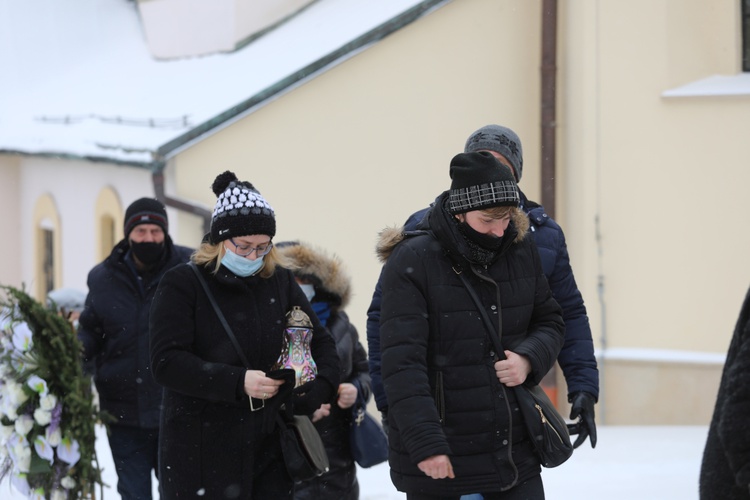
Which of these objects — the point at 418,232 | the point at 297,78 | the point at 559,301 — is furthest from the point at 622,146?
the point at 418,232

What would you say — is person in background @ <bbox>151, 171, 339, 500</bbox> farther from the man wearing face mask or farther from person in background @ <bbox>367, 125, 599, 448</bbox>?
the man wearing face mask

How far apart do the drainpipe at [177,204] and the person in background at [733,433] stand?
9966mm

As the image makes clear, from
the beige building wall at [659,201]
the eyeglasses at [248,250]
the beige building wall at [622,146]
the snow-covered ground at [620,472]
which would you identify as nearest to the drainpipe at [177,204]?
the beige building wall at [622,146]

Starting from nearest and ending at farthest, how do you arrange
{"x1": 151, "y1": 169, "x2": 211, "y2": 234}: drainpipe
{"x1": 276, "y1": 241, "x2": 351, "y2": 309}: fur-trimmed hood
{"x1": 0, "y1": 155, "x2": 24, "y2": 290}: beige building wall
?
1. {"x1": 276, "y1": 241, "x2": 351, "y2": 309}: fur-trimmed hood
2. {"x1": 151, "y1": 169, "x2": 211, "y2": 234}: drainpipe
3. {"x1": 0, "y1": 155, "x2": 24, "y2": 290}: beige building wall

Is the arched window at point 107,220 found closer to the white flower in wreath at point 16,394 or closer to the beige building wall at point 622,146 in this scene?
the beige building wall at point 622,146

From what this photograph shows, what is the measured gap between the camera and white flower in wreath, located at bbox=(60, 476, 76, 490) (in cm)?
518

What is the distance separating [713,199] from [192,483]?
24.6ft

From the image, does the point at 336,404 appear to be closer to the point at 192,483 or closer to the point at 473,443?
the point at 192,483

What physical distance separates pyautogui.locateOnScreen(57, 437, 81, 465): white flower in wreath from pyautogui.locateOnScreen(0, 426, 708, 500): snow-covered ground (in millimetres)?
1781

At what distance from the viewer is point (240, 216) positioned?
464cm

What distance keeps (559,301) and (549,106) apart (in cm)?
718

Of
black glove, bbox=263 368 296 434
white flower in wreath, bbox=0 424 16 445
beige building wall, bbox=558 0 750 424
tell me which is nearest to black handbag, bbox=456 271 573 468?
black glove, bbox=263 368 296 434

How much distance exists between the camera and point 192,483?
181 inches

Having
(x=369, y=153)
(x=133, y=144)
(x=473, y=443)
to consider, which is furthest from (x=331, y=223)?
(x=473, y=443)
